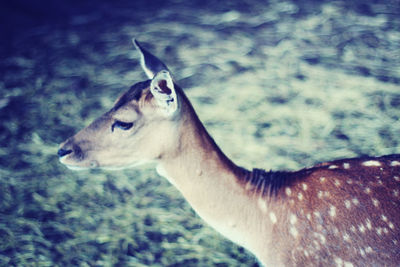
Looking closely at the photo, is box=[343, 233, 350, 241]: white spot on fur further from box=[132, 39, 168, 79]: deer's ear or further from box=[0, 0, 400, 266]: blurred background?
box=[132, 39, 168, 79]: deer's ear

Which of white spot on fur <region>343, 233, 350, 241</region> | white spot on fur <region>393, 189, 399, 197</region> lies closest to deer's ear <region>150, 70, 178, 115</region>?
white spot on fur <region>343, 233, 350, 241</region>

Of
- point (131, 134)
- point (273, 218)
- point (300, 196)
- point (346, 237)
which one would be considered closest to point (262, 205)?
point (273, 218)

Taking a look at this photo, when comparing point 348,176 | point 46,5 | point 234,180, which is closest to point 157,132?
point 234,180

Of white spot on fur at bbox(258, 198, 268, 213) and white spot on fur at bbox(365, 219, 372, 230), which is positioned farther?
white spot on fur at bbox(258, 198, 268, 213)

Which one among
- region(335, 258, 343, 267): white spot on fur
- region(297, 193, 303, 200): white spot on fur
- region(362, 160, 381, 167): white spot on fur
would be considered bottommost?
region(335, 258, 343, 267): white spot on fur

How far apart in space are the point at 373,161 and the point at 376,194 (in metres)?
0.24

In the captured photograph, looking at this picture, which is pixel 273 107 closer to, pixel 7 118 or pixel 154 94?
pixel 154 94

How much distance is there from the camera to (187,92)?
3949 millimetres

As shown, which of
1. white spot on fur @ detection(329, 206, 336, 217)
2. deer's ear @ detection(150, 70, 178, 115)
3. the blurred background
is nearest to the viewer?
deer's ear @ detection(150, 70, 178, 115)

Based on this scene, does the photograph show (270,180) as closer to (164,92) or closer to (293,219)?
(293,219)

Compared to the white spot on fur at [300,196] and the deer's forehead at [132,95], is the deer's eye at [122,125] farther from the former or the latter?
the white spot on fur at [300,196]

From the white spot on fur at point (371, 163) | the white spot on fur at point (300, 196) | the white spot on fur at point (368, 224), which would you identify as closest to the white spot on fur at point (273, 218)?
the white spot on fur at point (300, 196)

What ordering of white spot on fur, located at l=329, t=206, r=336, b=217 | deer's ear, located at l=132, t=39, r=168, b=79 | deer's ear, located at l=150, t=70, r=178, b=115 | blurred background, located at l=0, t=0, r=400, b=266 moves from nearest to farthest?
deer's ear, located at l=150, t=70, r=178, b=115 → white spot on fur, located at l=329, t=206, r=336, b=217 → deer's ear, located at l=132, t=39, r=168, b=79 → blurred background, located at l=0, t=0, r=400, b=266

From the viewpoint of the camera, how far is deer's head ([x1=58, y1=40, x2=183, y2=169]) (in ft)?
5.85
